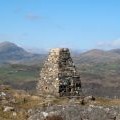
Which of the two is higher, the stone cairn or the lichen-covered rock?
the stone cairn

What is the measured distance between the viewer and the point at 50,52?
33594 mm

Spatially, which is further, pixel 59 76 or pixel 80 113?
pixel 59 76

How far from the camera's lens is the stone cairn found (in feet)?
106

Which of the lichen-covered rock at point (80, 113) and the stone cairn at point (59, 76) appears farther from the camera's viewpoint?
the stone cairn at point (59, 76)

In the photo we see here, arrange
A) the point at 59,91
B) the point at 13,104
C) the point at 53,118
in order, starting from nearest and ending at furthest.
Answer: the point at 53,118 → the point at 13,104 → the point at 59,91

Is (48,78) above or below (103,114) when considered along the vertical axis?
above

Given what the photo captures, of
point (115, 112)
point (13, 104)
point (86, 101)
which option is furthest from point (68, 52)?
point (115, 112)

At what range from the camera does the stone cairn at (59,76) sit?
106 ft

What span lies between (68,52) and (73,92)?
10.8 feet

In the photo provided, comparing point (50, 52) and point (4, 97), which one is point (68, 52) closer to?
point (50, 52)

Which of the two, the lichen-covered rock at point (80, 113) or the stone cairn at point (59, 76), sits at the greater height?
the stone cairn at point (59, 76)

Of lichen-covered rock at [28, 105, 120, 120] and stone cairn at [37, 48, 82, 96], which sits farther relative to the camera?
stone cairn at [37, 48, 82, 96]

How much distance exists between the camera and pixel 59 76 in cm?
3234

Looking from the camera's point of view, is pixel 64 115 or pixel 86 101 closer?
pixel 64 115
